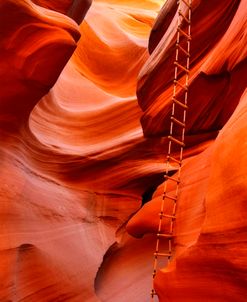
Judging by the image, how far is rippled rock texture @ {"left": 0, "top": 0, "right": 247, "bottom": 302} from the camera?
5.09 feet

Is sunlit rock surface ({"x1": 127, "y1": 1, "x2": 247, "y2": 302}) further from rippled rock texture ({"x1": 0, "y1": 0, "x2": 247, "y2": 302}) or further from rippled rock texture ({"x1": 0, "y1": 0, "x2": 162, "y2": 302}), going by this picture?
rippled rock texture ({"x1": 0, "y1": 0, "x2": 162, "y2": 302})

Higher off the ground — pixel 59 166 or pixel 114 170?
pixel 114 170

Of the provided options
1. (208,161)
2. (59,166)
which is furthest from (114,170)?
(208,161)

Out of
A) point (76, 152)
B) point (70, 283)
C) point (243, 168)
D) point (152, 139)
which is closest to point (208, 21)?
point (152, 139)

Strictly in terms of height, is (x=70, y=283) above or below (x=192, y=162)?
below

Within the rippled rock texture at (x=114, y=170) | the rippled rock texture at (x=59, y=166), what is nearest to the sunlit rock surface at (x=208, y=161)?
the rippled rock texture at (x=114, y=170)

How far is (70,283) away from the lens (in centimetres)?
253

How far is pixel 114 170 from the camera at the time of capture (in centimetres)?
312

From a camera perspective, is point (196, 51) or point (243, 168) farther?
point (196, 51)

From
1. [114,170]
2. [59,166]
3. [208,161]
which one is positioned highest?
[208,161]

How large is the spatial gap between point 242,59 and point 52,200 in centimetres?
140

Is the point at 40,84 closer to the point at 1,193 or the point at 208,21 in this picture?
the point at 1,193

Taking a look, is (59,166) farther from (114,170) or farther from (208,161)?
(208,161)

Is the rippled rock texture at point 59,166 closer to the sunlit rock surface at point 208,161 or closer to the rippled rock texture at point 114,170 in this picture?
the rippled rock texture at point 114,170
